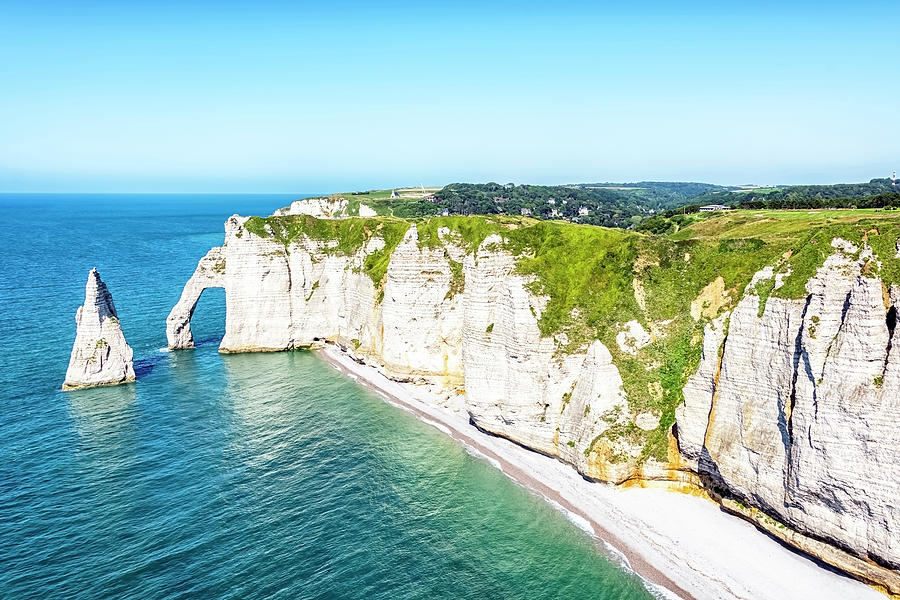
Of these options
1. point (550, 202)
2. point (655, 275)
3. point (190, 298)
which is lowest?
point (190, 298)

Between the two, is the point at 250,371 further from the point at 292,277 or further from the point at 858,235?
the point at 858,235

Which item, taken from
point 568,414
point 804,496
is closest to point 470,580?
point 568,414

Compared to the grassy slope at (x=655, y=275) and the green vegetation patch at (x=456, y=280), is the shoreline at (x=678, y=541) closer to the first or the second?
the grassy slope at (x=655, y=275)

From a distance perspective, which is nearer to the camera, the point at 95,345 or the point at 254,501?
the point at 254,501

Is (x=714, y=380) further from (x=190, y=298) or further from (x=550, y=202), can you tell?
(x=550, y=202)

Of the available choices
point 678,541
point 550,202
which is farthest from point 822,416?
point 550,202

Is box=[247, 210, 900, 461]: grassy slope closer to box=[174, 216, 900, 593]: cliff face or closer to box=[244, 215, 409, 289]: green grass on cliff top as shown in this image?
box=[174, 216, 900, 593]: cliff face
